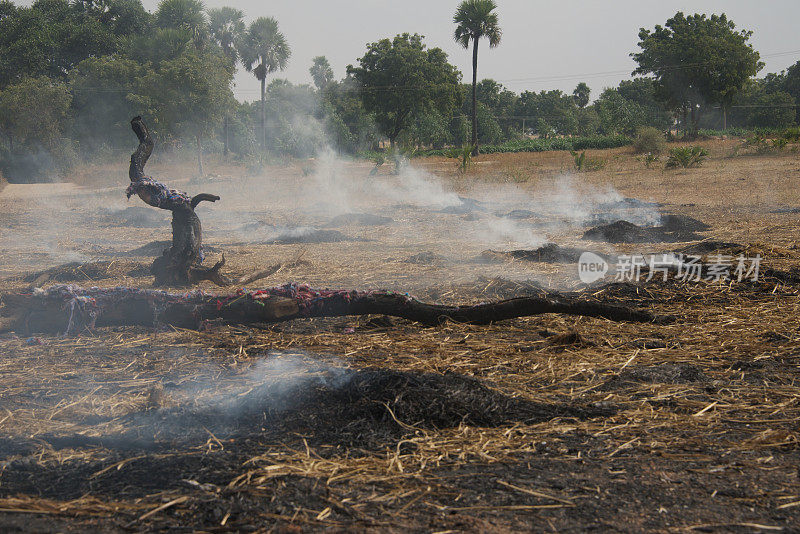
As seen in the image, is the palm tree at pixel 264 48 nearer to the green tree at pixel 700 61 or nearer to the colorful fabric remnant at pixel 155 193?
the green tree at pixel 700 61

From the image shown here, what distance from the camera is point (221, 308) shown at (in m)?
4.86

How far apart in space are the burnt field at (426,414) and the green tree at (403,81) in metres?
32.7

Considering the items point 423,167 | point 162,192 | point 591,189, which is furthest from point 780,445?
point 423,167

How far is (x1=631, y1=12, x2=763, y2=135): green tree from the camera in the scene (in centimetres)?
3788

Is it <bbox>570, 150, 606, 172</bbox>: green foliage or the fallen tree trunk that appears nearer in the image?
the fallen tree trunk

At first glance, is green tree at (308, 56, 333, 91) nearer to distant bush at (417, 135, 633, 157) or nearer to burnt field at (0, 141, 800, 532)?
distant bush at (417, 135, 633, 157)

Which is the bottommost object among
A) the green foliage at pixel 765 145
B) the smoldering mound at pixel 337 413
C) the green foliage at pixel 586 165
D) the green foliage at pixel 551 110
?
the smoldering mound at pixel 337 413

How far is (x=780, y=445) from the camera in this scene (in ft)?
8.58

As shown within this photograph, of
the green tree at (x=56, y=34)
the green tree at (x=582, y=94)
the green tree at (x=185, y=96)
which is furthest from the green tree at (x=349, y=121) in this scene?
the green tree at (x=582, y=94)

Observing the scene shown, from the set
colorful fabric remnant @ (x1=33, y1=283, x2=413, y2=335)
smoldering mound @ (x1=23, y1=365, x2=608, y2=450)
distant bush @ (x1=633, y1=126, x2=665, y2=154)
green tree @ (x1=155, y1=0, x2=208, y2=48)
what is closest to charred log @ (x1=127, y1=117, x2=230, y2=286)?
colorful fabric remnant @ (x1=33, y1=283, x2=413, y2=335)

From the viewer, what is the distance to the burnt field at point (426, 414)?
2176mm

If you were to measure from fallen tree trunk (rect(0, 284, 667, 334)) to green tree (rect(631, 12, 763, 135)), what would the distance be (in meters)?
38.3

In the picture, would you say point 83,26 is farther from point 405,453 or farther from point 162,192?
point 405,453

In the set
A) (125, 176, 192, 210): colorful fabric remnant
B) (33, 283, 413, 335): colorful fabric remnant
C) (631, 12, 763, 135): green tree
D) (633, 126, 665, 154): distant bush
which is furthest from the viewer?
(631, 12, 763, 135): green tree
